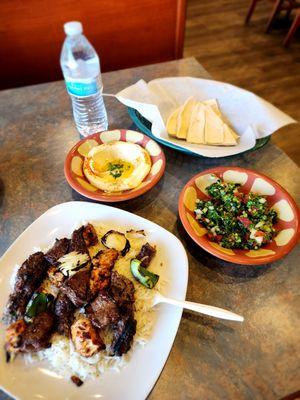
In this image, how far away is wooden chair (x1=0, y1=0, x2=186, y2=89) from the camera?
2.18 metres

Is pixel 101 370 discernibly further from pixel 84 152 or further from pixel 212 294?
pixel 84 152

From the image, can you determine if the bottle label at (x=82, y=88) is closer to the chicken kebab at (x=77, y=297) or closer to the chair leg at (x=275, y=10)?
the chicken kebab at (x=77, y=297)

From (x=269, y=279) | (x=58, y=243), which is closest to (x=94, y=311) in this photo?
(x=58, y=243)

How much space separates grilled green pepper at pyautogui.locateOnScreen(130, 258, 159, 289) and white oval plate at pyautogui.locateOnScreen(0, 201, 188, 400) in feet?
0.16

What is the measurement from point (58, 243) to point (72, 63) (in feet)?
3.15

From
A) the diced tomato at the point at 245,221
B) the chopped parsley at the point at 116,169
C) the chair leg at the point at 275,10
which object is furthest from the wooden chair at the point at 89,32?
the chair leg at the point at 275,10

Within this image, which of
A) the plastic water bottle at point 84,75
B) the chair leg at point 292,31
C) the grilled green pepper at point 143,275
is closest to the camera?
the grilled green pepper at point 143,275

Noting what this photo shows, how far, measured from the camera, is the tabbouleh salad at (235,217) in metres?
0.99

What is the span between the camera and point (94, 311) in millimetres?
842

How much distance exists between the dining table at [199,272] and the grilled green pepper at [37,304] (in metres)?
0.20

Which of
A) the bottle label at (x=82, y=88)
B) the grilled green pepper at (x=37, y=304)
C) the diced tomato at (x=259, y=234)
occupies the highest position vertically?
the bottle label at (x=82, y=88)

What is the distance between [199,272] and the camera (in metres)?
1.00

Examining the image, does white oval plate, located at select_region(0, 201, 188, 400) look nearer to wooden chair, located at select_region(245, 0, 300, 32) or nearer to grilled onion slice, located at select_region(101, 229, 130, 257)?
grilled onion slice, located at select_region(101, 229, 130, 257)

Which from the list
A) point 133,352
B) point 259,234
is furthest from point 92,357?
point 259,234
